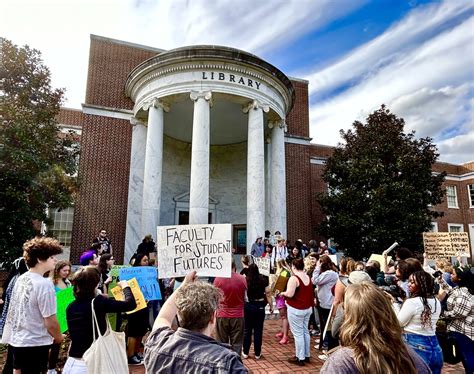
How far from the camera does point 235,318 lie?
15.7 ft

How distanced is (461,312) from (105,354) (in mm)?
4122

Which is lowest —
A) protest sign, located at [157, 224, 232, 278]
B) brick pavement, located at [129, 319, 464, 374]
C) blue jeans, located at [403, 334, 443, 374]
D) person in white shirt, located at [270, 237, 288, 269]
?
brick pavement, located at [129, 319, 464, 374]

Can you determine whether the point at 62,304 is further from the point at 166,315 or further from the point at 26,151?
the point at 26,151

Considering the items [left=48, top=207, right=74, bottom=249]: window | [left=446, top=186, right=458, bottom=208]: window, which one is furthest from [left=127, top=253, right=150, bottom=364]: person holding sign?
[left=446, top=186, right=458, bottom=208]: window

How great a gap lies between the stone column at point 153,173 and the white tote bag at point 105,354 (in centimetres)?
861

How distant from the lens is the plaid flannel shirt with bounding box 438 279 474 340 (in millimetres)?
3811

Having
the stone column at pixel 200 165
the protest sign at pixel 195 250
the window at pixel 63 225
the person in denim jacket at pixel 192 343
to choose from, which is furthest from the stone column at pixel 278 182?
the person in denim jacket at pixel 192 343

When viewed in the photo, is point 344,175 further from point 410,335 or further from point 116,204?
point 410,335

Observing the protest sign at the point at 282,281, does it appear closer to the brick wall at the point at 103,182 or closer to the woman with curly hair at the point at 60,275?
the woman with curly hair at the point at 60,275

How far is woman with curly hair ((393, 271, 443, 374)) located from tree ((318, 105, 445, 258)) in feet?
40.0

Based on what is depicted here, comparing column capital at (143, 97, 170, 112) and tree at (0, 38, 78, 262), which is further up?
column capital at (143, 97, 170, 112)

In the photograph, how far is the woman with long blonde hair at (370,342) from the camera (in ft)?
4.84

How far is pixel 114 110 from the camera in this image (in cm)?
1453

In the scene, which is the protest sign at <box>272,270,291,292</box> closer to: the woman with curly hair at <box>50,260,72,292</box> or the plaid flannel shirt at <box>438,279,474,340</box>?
the plaid flannel shirt at <box>438,279,474,340</box>
